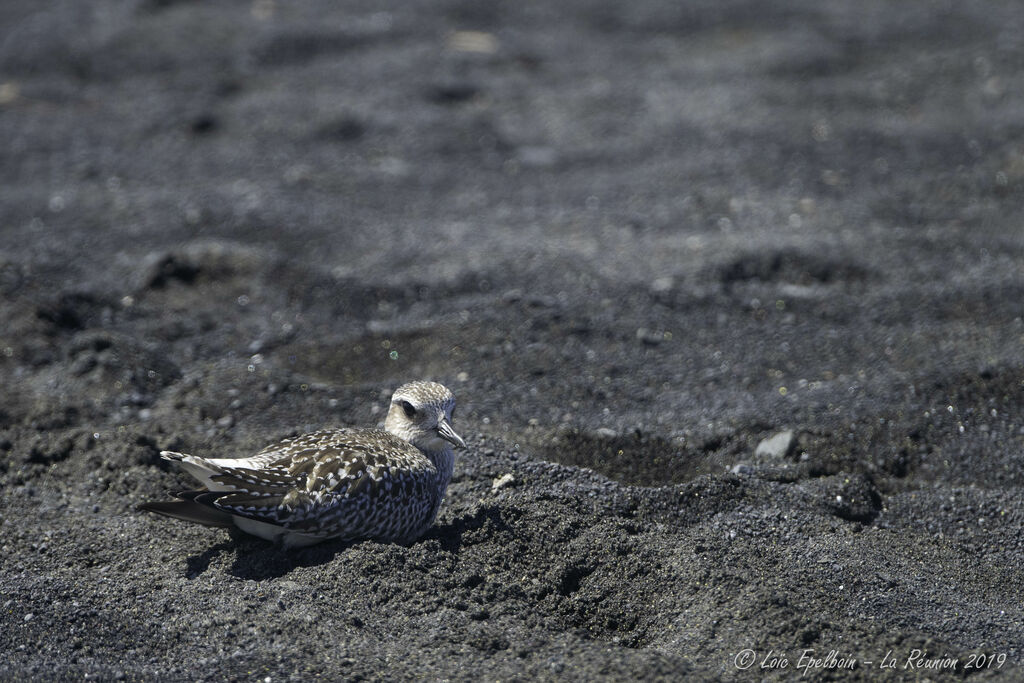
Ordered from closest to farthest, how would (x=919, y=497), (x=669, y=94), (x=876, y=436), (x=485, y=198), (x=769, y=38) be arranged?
(x=919, y=497), (x=876, y=436), (x=485, y=198), (x=669, y=94), (x=769, y=38)

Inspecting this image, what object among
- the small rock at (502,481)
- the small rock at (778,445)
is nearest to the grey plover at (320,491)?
the small rock at (502,481)

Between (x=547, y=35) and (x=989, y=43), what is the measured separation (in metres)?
4.83

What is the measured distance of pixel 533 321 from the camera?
6.98m

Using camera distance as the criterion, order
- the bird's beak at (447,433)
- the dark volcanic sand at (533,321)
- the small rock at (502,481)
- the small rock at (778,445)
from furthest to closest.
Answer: the small rock at (778,445), the small rock at (502,481), the bird's beak at (447,433), the dark volcanic sand at (533,321)

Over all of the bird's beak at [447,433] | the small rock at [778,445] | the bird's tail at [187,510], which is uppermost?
the bird's beak at [447,433]

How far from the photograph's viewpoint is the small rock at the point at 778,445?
18.7 ft

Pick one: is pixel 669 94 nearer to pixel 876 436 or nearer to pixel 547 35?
pixel 547 35

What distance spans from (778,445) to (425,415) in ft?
6.63

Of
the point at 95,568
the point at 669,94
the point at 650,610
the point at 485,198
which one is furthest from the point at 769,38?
the point at 95,568

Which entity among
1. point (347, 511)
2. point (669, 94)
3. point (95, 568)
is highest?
point (669, 94)

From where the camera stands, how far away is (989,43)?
11.0m

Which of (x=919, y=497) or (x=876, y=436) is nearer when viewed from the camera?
(x=919, y=497)

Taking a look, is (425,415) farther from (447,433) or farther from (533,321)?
(533,321)

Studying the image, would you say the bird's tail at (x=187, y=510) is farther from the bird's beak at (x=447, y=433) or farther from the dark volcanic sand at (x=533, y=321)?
the bird's beak at (x=447, y=433)
